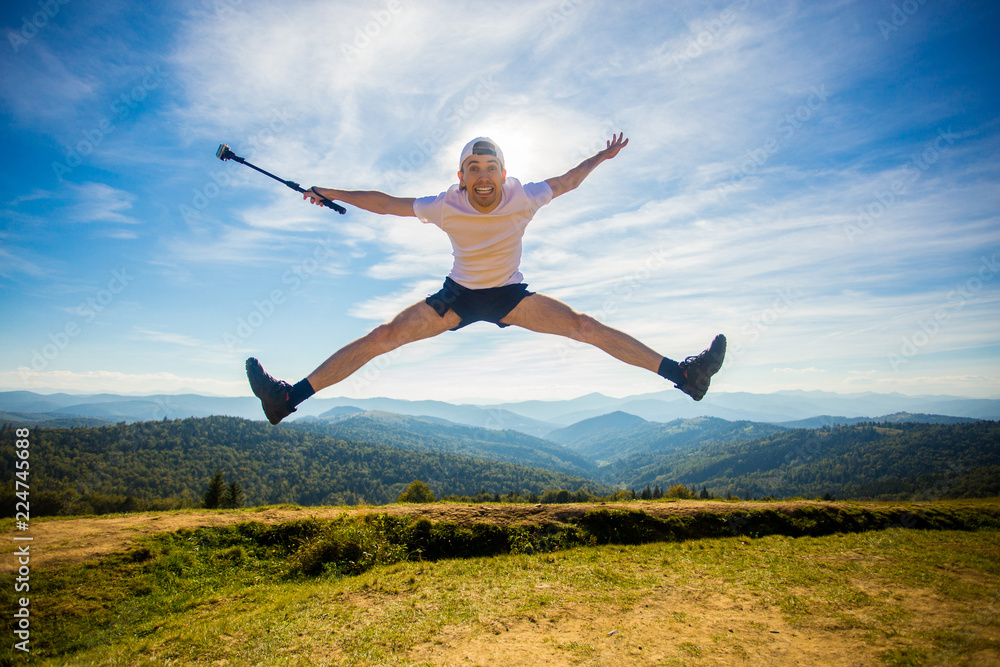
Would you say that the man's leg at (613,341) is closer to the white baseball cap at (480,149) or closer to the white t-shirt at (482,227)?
the white t-shirt at (482,227)

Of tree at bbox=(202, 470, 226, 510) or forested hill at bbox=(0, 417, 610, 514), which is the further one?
forested hill at bbox=(0, 417, 610, 514)

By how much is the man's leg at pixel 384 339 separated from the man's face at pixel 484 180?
1.04 meters

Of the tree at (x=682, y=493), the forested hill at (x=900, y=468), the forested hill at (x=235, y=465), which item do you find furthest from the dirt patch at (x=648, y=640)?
the forested hill at (x=900, y=468)

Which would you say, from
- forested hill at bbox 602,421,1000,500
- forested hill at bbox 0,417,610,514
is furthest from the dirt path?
forested hill at bbox 602,421,1000,500

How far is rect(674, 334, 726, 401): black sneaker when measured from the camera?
155 inches

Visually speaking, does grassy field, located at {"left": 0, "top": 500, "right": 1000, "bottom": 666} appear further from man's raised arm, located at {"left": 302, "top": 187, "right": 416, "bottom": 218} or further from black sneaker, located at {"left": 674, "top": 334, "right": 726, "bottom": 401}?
man's raised arm, located at {"left": 302, "top": 187, "right": 416, "bottom": 218}

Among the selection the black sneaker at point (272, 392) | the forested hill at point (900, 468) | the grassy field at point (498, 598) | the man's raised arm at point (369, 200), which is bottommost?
the forested hill at point (900, 468)

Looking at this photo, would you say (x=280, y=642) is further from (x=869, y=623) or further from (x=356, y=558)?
(x=869, y=623)

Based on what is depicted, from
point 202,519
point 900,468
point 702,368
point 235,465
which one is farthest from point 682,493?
point 900,468

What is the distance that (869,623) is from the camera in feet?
16.8

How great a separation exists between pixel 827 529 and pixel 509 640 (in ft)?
35.0

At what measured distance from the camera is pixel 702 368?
3977 millimetres

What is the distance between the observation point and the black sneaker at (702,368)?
12.9ft

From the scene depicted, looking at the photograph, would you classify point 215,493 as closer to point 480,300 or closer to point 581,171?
point 480,300
